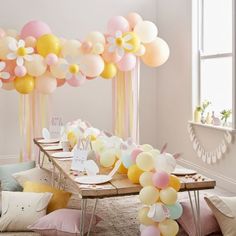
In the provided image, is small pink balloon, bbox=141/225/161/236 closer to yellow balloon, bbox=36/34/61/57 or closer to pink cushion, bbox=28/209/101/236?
pink cushion, bbox=28/209/101/236

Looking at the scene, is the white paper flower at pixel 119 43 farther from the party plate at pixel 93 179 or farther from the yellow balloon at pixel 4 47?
the party plate at pixel 93 179

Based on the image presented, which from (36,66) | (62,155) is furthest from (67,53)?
(62,155)

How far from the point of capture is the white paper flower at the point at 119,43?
5059 millimetres

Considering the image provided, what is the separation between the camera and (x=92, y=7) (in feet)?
21.0

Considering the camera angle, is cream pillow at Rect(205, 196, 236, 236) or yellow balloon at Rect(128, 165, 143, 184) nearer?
yellow balloon at Rect(128, 165, 143, 184)

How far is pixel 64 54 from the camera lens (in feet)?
16.6

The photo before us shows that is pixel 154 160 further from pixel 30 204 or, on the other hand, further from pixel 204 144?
pixel 204 144

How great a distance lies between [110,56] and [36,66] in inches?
33.5

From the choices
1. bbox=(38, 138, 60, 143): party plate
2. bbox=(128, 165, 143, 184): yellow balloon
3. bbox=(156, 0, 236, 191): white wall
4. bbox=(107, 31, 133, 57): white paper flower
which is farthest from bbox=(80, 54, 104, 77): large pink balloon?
bbox=(128, 165, 143, 184): yellow balloon

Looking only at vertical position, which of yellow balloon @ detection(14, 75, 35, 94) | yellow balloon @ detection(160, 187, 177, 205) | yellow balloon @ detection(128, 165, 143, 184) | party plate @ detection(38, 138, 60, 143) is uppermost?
yellow balloon @ detection(14, 75, 35, 94)

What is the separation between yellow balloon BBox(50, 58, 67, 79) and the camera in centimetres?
498

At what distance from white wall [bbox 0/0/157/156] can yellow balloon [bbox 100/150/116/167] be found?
3.29 m

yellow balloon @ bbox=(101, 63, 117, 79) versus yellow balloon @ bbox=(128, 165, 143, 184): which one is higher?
yellow balloon @ bbox=(101, 63, 117, 79)

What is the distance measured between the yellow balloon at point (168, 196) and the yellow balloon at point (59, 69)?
8.78 feet
